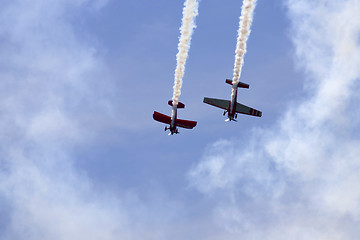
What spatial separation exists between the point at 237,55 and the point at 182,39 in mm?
7486

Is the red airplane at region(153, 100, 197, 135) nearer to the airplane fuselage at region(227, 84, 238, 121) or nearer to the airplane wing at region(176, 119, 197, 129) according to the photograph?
the airplane wing at region(176, 119, 197, 129)

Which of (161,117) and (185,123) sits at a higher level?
(161,117)

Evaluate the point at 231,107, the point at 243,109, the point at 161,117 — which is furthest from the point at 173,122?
the point at 243,109

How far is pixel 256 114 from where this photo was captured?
115375 mm

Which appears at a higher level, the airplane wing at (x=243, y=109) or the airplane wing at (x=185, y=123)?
the airplane wing at (x=243, y=109)

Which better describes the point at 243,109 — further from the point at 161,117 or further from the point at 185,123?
the point at 161,117

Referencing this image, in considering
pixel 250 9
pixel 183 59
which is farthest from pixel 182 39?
pixel 250 9

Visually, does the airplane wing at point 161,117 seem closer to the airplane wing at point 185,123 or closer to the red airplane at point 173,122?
the red airplane at point 173,122

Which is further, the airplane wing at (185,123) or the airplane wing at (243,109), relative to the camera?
the airplane wing at (243,109)

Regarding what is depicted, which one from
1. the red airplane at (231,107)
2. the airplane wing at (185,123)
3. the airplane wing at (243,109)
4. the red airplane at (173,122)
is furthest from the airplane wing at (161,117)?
the airplane wing at (243,109)

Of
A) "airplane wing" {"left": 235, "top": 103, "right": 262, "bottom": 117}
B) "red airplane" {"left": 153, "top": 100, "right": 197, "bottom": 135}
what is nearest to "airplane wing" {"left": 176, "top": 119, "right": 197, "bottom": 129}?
"red airplane" {"left": 153, "top": 100, "right": 197, "bottom": 135}

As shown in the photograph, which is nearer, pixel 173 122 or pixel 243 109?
pixel 173 122

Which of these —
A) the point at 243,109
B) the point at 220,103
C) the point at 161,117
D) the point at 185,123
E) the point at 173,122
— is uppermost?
the point at 243,109

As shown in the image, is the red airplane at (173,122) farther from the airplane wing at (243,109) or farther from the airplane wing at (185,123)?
the airplane wing at (243,109)
